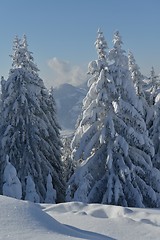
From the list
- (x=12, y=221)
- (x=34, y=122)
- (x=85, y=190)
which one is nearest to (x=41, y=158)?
(x=34, y=122)

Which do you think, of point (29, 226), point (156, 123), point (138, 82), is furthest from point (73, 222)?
point (138, 82)

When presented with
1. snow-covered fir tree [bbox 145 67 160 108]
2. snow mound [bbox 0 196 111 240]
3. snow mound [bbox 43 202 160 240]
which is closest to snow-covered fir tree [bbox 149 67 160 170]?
snow-covered fir tree [bbox 145 67 160 108]

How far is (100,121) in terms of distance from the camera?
2105 centimetres

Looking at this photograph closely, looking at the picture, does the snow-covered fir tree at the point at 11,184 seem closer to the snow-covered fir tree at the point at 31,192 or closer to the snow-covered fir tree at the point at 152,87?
the snow-covered fir tree at the point at 31,192

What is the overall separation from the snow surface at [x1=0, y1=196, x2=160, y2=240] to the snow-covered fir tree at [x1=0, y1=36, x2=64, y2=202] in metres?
13.1

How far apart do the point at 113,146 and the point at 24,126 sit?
7.05m

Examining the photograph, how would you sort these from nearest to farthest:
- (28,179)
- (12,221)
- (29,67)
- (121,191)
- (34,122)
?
(12,221)
(121,191)
(28,179)
(34,122)
(29,67)

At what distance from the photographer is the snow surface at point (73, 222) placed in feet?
21.7

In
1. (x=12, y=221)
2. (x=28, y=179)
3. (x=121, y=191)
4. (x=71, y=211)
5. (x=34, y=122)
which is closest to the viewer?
(x=12, y=221)

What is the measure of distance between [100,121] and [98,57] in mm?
3697

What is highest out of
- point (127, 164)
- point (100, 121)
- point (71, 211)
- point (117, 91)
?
point (117, 91)

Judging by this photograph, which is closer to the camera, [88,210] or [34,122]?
[88,210]

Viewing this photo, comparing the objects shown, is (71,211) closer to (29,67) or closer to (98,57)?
(98,57)

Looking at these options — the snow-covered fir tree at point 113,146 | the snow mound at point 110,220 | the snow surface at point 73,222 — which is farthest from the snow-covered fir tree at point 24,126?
the snow surface at point 73,222
